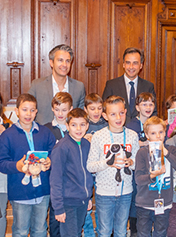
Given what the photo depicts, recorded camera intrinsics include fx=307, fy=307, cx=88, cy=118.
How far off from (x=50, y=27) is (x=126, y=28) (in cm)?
114

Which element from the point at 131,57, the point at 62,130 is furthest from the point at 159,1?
the point at 62,130

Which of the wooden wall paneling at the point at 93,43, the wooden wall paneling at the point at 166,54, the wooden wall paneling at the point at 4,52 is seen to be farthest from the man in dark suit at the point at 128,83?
the wooden wall paneling at the point at 4,52

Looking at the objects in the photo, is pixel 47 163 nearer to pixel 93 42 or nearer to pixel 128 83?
pixel 128 83

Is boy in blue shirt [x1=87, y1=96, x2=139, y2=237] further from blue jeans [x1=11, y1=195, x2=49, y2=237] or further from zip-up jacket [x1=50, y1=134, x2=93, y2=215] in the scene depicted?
blue jeans [x1=11, y1=195, x2=49, y2=237]

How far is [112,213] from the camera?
2289 millimetres

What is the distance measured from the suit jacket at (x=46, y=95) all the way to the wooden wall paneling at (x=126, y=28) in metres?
1.61

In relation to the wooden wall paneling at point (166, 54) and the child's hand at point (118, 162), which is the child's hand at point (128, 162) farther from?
the wooden wall paneling at point (166, 54)

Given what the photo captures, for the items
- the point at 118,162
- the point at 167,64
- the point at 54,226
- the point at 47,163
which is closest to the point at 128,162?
the point at 118,162

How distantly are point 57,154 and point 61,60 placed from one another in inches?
46.1

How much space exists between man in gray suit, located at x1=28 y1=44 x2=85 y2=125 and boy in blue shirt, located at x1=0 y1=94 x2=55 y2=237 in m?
0.62

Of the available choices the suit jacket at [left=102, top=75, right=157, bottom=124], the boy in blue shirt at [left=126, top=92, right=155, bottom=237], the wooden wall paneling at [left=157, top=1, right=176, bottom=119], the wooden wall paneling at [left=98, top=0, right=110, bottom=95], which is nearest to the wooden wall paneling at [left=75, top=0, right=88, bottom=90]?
the wooden wall paneling at [left=98, top=0, right=110, bottom=95]

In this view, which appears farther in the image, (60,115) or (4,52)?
(4,52)

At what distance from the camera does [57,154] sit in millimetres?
2199

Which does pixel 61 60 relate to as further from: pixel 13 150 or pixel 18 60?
pixel 18 60
